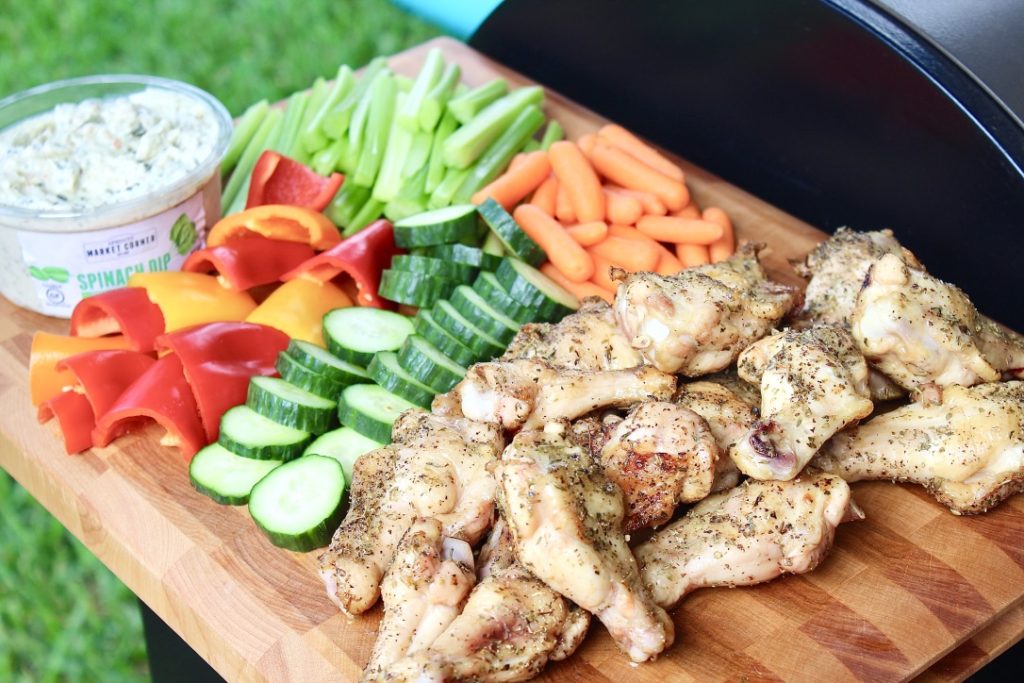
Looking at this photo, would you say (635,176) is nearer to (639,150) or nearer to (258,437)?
(639,150)

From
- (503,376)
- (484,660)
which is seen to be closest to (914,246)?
(503,376)

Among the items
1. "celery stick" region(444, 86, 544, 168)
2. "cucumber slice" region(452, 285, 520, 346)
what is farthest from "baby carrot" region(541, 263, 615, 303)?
"celery stick" region(444, 86, 544, 168)

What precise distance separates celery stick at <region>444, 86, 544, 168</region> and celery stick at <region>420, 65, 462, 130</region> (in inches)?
4.7

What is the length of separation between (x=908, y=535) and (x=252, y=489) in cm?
189

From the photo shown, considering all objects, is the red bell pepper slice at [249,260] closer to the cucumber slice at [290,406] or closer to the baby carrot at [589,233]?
the cucumber slice at [290,406]

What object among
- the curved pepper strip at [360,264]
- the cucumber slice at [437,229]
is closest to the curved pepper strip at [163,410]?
the curved pepper strip at [360,264]

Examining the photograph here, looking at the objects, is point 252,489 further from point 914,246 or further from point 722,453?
point 914,246

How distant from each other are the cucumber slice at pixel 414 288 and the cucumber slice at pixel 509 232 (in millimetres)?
323

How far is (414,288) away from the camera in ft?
14.0

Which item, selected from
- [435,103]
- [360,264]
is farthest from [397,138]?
[360,264]

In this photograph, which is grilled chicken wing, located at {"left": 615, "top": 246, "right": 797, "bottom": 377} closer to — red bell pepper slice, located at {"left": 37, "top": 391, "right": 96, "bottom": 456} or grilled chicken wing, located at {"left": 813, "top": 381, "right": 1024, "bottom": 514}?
grilled chicken wing, located at {"left": 813, "top": 381, "right": 1024, "bottom": 514}

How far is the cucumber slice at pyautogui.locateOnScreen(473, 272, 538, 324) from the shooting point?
4.20m

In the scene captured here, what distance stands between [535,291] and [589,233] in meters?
0.55

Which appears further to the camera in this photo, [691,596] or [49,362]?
[49,362]
